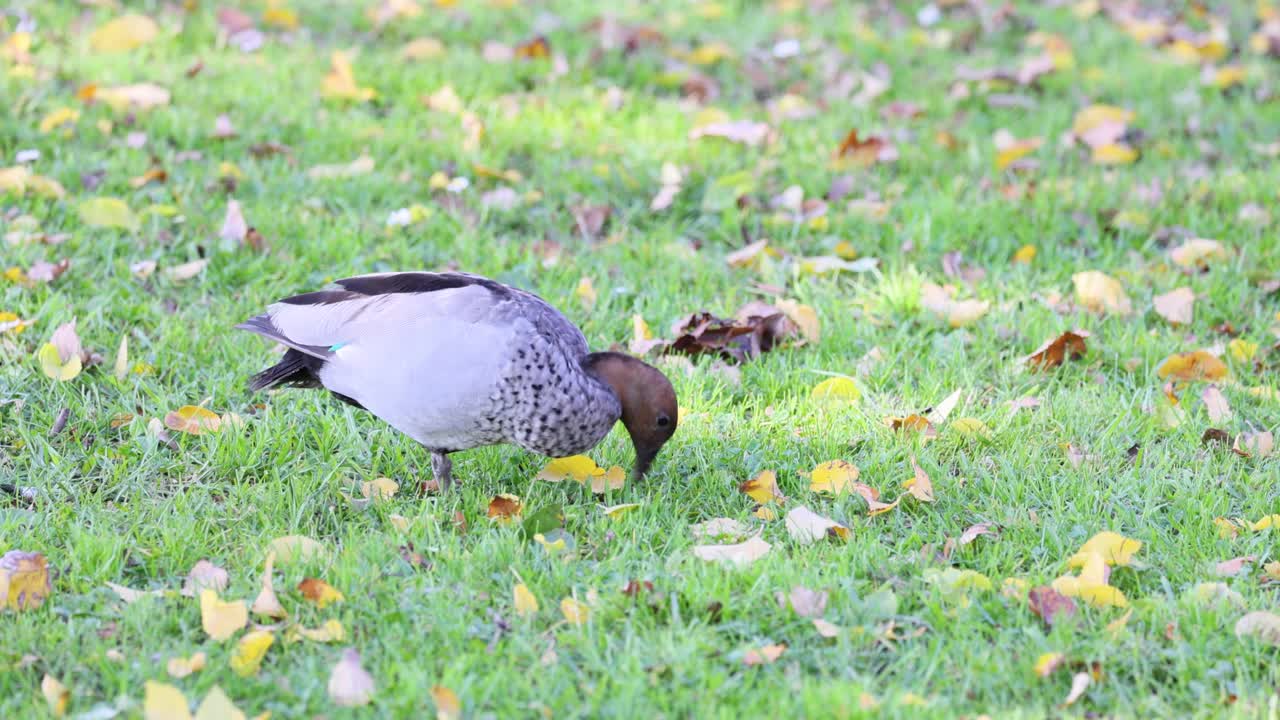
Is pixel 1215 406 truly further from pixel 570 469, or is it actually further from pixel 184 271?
pixel 184 271

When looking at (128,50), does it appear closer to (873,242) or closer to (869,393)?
(873,242)

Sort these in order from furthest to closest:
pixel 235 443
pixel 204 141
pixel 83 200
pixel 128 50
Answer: pixel 128 50, pixel 204 141, pixel 83 200, pixel 235 443

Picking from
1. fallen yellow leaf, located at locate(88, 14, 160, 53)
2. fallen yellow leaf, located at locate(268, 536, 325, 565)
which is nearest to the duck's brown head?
fallen yellow leaf, located at locate(268, 536, 325, 565)

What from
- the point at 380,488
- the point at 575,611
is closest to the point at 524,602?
the point at 575,611

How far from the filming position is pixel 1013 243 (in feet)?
17.6

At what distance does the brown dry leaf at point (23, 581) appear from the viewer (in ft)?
10.2

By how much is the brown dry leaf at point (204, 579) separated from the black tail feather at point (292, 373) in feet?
2.22

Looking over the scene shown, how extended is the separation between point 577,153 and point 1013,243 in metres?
1.88

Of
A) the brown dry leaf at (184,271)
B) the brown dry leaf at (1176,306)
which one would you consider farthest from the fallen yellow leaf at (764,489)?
the brown dry leaf at (184,271)

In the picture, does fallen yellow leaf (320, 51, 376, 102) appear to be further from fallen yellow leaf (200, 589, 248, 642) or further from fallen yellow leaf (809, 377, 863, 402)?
fallen yellow leaf (200, 589, 248, 642)

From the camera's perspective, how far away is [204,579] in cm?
327

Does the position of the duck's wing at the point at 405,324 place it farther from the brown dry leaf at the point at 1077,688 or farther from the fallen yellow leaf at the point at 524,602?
the brown dry leaf at the point at 1077,688

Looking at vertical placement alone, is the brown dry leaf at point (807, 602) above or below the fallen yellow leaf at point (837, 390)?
above

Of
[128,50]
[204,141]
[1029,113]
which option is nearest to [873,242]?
[1029,113]
